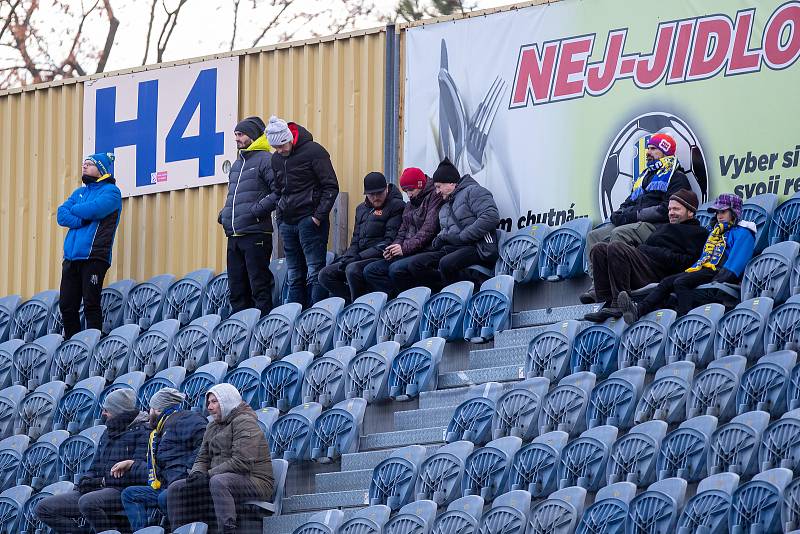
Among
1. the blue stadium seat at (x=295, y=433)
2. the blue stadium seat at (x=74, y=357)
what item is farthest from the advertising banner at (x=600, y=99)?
the blue stadium seat at (x=74, y=357)

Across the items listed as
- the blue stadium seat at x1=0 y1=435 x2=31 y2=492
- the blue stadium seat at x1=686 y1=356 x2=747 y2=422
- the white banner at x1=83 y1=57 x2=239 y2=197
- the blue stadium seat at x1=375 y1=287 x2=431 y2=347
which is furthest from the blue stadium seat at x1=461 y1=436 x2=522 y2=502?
the white banner at x1=83 y1=57 x2=239 y2=197

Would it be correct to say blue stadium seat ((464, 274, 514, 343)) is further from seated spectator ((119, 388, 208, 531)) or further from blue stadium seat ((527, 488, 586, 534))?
blue stadium seat ((527, 488, 586, 534))

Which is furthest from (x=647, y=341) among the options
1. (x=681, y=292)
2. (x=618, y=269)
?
(x=618, y=269)

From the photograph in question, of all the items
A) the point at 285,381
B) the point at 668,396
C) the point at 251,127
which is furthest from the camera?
the point at 251,127

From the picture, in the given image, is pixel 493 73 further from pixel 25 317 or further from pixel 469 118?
pixel 25 317

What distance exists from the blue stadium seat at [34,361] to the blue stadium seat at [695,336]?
5399 millimetres

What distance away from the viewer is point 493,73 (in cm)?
1347

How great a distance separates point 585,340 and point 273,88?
476 centimetres

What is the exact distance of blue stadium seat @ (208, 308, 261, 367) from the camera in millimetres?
12789

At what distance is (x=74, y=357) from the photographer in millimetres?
13672

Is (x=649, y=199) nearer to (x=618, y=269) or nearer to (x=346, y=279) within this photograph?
(x=618, y=269)

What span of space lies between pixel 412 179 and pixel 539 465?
3438mm

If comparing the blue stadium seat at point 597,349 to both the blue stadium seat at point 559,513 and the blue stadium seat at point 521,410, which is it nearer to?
the blue stadium seat at point 521,410

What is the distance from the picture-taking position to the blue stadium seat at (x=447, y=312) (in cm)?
1194
